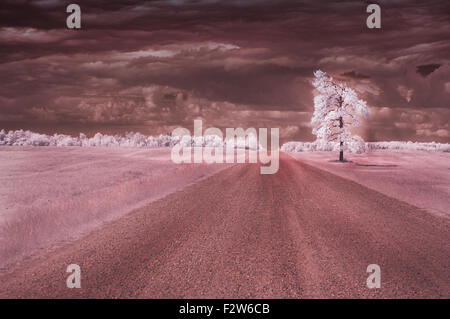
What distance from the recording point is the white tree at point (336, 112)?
4519 cm

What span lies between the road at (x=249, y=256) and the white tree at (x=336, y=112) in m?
35.7

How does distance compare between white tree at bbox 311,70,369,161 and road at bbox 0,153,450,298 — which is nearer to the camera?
road at bbox 0,153,450,298

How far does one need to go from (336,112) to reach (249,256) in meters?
43.0

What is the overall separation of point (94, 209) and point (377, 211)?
10.2m

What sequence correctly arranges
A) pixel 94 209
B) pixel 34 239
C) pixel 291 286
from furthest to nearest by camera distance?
pixel 94 209, pixel 34 239, pixel 291 286

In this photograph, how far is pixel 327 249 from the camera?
7.07 meters

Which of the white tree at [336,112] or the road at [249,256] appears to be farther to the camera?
the white tree at [336,112]

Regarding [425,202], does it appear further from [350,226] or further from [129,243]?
[129,243]

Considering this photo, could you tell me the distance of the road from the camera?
5066 mm

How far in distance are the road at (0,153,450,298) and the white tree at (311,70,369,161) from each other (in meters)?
35.7

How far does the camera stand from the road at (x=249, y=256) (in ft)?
16.6
